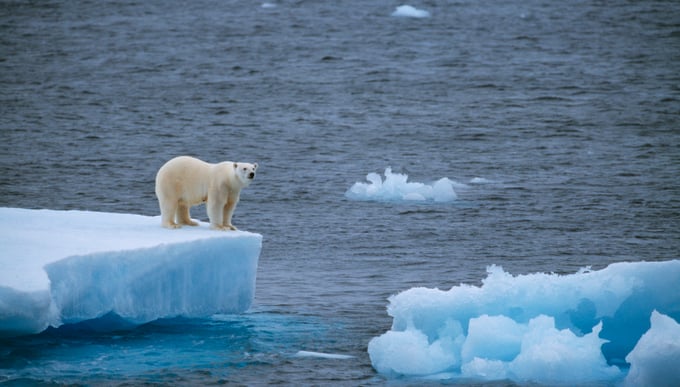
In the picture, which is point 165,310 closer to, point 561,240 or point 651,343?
point 651,343

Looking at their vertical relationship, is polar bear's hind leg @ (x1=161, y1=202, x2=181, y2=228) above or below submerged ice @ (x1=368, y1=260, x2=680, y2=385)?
above

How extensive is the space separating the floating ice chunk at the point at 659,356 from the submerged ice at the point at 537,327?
2 centimetres

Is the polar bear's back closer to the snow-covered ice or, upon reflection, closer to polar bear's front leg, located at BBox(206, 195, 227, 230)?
polar bear's front leg, located at BBox(206, 195, 227, 230)

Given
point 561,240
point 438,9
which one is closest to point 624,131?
point 561,240

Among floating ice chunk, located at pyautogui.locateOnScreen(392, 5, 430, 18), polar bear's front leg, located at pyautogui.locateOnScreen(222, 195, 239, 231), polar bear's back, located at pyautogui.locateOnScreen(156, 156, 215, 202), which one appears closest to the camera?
polar bear's back, located at pyautogui.locateOnScreen(156, 156, 215, 202)

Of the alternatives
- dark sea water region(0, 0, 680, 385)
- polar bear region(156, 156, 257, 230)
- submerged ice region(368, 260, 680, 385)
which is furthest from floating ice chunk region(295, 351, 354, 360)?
polar bear region(156, 156, 257, 230)

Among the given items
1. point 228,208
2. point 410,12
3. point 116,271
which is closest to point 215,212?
point 228,208

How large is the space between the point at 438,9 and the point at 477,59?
13051mm

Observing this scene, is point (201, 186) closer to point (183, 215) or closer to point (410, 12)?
point (183, 215)

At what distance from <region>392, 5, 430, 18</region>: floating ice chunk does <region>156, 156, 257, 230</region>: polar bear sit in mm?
47473

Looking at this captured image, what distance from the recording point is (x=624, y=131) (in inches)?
1323

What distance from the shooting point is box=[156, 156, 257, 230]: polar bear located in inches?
491

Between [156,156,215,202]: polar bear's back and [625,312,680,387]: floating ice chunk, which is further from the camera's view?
[156,156,215,202]: polar bear's back

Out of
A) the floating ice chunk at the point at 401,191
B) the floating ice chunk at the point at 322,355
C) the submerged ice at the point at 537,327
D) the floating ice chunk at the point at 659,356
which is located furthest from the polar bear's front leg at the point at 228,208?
the floating ice chunk at the point at 401,191
